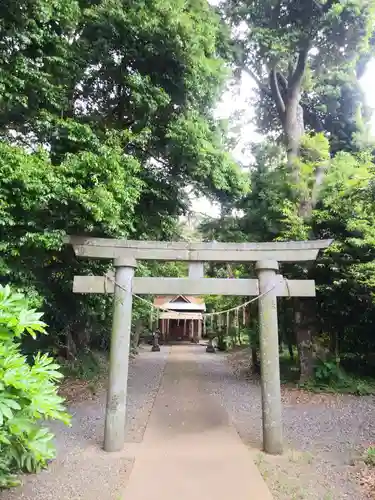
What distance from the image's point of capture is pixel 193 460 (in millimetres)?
4949

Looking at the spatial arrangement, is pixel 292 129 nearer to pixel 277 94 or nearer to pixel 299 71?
pixel 277 94

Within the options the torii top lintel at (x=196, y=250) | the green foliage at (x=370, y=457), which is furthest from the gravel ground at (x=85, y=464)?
the green foliage at (x=370, y=457)

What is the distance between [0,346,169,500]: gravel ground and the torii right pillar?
6.96 feet

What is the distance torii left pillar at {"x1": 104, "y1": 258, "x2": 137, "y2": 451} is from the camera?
531 cm

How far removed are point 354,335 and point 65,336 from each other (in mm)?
8527

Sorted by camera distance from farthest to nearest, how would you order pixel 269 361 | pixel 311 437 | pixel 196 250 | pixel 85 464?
1. pixel 311 437
2. pixel 196 250
3. pixel 269 361
4. pixel 85 464

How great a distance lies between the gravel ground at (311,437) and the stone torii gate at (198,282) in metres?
1.00

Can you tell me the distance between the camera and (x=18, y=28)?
20.6ft

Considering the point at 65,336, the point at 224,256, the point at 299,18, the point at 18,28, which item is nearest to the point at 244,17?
the point at 299,18

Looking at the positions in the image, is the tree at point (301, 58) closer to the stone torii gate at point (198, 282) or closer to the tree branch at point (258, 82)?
the tree branch at point (258, 82)

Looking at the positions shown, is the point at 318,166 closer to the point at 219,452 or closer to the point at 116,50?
the point at 116,50

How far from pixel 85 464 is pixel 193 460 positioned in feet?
4.92

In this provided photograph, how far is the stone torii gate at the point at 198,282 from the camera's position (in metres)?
5.64

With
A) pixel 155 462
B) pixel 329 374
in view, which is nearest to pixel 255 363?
pixel 329 374
